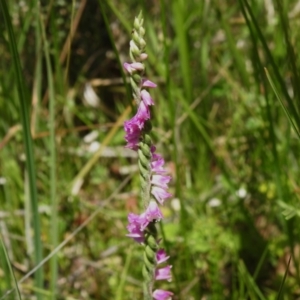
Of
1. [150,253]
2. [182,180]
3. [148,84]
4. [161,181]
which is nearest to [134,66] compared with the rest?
[148,84]

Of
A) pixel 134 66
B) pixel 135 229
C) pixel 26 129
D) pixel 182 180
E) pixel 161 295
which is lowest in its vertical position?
pixel 182 180

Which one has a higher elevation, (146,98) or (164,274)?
(146,98)

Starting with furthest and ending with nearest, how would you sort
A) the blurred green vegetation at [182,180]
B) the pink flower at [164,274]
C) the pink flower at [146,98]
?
the blurred green vegetation at [182,180], the pink flower at [164,274], the pink flower at [146,98]

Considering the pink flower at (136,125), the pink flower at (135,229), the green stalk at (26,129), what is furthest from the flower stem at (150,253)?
the green stalk at (26,129)

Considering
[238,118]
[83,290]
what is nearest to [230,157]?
[238,118]

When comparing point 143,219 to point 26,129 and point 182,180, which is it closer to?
point 26,129

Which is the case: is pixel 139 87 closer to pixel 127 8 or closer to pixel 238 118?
pixel 238 118

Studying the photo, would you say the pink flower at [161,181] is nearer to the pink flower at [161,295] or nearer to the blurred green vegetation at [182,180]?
the pink flower at [161,295]

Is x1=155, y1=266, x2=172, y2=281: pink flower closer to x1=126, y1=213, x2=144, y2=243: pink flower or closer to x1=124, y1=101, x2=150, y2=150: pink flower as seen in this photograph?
x1=126, y1=213, x2=144, y2=243: pink flower
